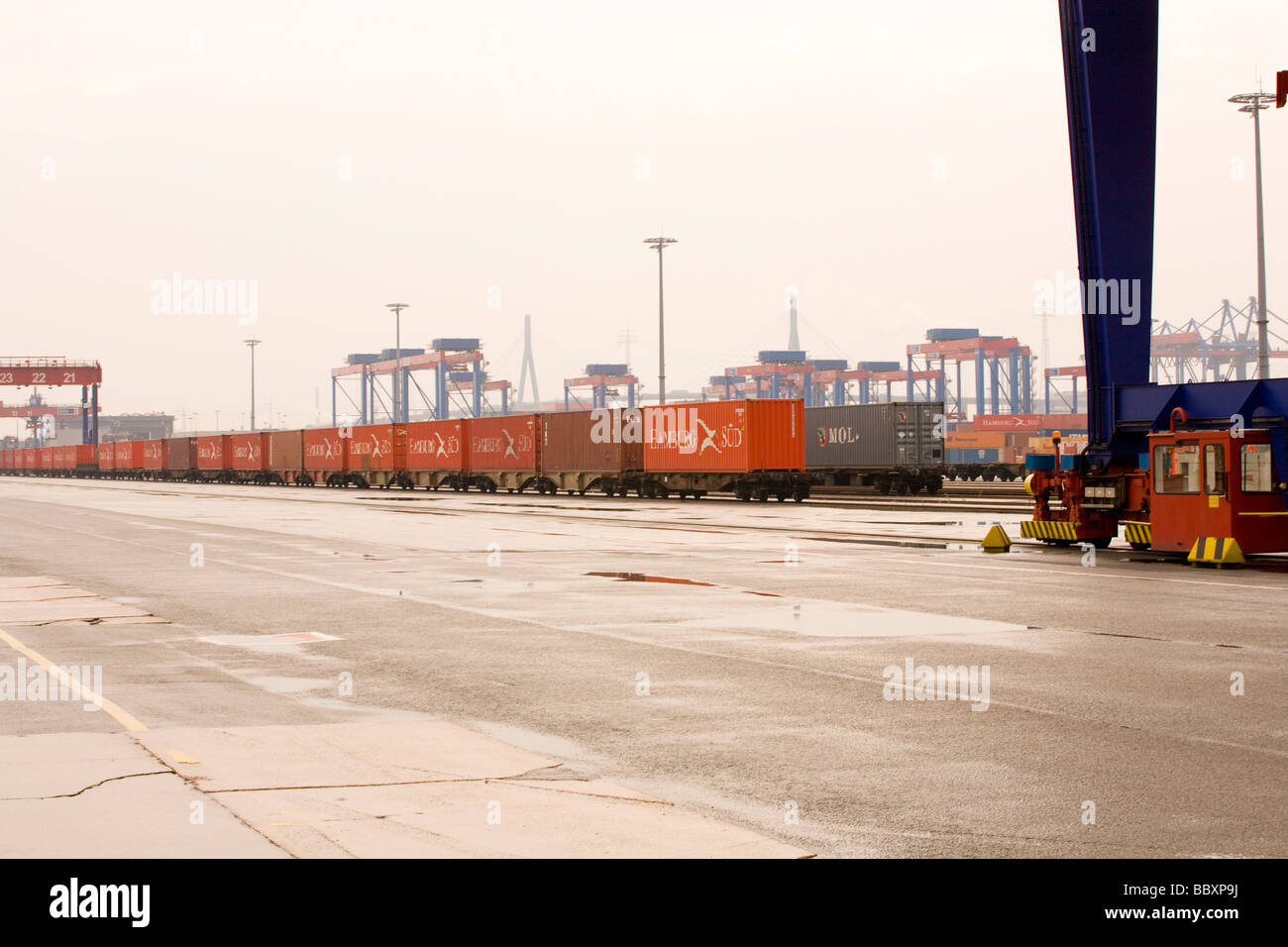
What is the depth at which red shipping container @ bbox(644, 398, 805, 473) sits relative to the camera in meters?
49.2

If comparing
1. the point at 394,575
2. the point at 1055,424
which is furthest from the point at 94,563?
the point at 1055,424

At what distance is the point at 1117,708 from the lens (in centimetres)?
964

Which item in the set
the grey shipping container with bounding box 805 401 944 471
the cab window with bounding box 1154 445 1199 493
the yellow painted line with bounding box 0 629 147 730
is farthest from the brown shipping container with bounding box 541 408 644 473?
the yellow painted line with bounding box 0 629 147 730

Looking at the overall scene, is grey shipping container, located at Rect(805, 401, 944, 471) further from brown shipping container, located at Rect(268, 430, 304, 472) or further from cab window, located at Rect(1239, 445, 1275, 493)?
brown shipping container, located at Rect(268, 430, 304, 472)

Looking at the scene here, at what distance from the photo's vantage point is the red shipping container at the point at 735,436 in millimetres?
49219

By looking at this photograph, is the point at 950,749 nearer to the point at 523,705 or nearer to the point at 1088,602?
the point at 523,705

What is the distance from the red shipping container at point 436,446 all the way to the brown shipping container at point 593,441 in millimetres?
8626

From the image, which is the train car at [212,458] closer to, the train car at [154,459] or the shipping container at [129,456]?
the train car at [154,459]

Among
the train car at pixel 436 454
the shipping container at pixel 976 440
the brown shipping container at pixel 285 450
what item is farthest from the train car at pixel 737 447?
the shipping container at pixel 976 440

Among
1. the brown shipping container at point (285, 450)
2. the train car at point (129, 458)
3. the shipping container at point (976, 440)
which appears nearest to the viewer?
the brown shipping container at point (285, 450)

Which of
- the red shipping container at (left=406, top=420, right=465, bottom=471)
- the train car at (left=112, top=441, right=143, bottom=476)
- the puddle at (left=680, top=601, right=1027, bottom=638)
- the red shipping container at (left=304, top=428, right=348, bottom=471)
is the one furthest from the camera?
the train car at (left=112, top=441, right=143, bottom=476)

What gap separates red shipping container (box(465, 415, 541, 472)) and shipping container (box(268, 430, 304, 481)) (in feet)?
75.9

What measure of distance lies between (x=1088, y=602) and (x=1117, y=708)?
734 cm

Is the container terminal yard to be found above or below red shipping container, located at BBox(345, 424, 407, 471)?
below
